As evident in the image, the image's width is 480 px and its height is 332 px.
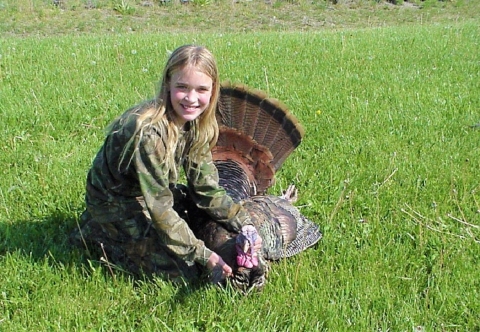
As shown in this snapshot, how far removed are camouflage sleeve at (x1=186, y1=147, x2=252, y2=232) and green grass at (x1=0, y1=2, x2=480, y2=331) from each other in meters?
0.43

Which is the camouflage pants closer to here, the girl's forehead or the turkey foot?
the girl's forehead

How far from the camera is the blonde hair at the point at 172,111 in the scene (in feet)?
10.2

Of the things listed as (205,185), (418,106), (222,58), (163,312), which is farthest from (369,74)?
(163,312)

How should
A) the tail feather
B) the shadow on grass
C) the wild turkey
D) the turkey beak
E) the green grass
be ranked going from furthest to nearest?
the tail feather → the wild turkey → the shadow on grass → the green grass → the turkey beak

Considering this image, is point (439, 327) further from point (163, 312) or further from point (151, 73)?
point (151, 73)

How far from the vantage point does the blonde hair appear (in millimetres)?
3094

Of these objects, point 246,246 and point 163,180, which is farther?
point 163,180

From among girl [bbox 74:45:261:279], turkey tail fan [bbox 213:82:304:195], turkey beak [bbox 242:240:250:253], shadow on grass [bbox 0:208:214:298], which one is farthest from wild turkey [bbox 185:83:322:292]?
turkey beak [bbox 242:240:250:253]

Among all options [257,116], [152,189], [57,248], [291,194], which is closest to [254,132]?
[257,116]

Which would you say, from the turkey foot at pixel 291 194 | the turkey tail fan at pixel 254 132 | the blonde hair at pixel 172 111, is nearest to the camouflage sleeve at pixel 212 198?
the blonde hair at pixel 172 111

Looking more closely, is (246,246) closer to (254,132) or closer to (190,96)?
(190,96)

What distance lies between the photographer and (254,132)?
441 cm

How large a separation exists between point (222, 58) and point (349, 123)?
10.8ft

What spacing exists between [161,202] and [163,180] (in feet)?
0.40
